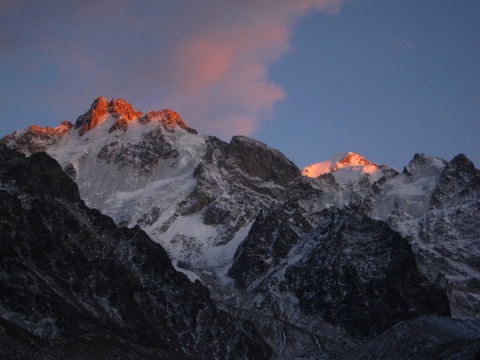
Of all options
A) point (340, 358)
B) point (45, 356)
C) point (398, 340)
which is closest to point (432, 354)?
point (398, 340)

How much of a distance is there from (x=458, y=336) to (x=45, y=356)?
86.2m

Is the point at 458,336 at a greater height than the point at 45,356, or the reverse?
the point at 458,336

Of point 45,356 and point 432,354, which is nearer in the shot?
point 432,354

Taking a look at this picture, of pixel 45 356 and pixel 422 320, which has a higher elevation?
pixel 422 320

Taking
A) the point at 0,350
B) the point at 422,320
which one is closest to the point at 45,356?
the point at 0,350

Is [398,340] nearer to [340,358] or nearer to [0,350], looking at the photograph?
[340,358]

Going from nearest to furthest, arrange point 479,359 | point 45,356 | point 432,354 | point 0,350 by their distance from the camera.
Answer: point 479,359
point 432,354
point 0,350
point 45,356

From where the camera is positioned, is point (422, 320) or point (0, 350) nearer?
Result: point (0, 350)

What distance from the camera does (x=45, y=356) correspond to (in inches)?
7746

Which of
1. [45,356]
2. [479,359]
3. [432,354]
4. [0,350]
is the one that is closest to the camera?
[479,359]

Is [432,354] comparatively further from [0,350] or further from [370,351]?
[0,350]

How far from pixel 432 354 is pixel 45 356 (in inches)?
3199

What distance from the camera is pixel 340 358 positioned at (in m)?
194

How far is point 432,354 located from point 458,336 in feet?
107
